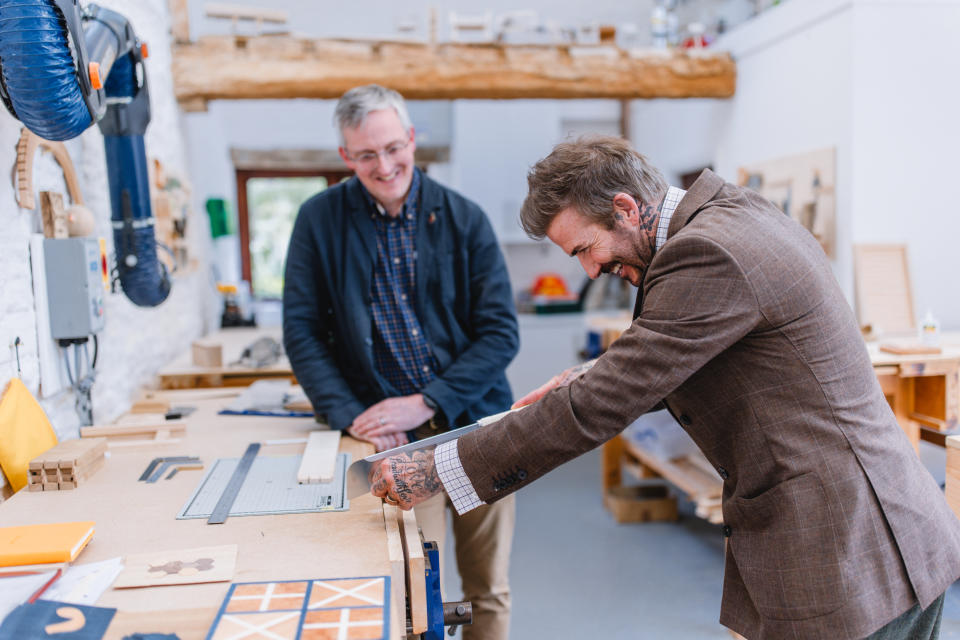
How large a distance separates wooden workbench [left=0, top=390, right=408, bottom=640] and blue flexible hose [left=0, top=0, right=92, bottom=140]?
2.72ft

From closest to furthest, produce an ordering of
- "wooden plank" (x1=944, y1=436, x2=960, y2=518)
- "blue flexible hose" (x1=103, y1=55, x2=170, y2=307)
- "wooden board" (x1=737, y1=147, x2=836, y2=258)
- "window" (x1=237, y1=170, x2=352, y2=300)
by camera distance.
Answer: "wooden plank" (x1=944, y1=436, x2=960, y2=518) → "blue flexible hose" (x1=103, y1=55, x2=170, y2=307) → "wooden board" (x1=737, y1=147, x2=836, y2=258) → "window" (x1=237, y1=170, x2=352, y2=300)

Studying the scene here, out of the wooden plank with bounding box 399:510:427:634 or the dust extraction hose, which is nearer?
the wooden plank with bounding box 399:510:427:634

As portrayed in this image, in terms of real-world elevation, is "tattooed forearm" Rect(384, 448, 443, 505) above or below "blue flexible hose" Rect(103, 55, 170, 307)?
below

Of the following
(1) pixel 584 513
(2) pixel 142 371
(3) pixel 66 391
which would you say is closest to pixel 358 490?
(3) pixel 66 391

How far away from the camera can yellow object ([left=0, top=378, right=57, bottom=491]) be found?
69.3 inches

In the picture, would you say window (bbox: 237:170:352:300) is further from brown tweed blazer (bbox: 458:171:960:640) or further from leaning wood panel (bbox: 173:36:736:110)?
brown tweed blazer (bbox: 458:171:960:640)

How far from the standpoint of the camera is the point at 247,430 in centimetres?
226

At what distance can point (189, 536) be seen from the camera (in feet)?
4.53

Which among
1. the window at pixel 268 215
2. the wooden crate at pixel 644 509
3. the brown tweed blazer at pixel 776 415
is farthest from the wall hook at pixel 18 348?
the window at pixel 268 215

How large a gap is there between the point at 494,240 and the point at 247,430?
3.13ft

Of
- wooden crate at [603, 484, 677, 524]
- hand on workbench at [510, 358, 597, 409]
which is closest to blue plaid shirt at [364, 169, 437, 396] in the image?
hand on workbench at [510, 358, 597, 409]

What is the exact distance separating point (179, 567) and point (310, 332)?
98 cm

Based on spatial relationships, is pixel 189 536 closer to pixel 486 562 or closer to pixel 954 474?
pixel 486 562

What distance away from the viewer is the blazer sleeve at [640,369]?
1.13m
